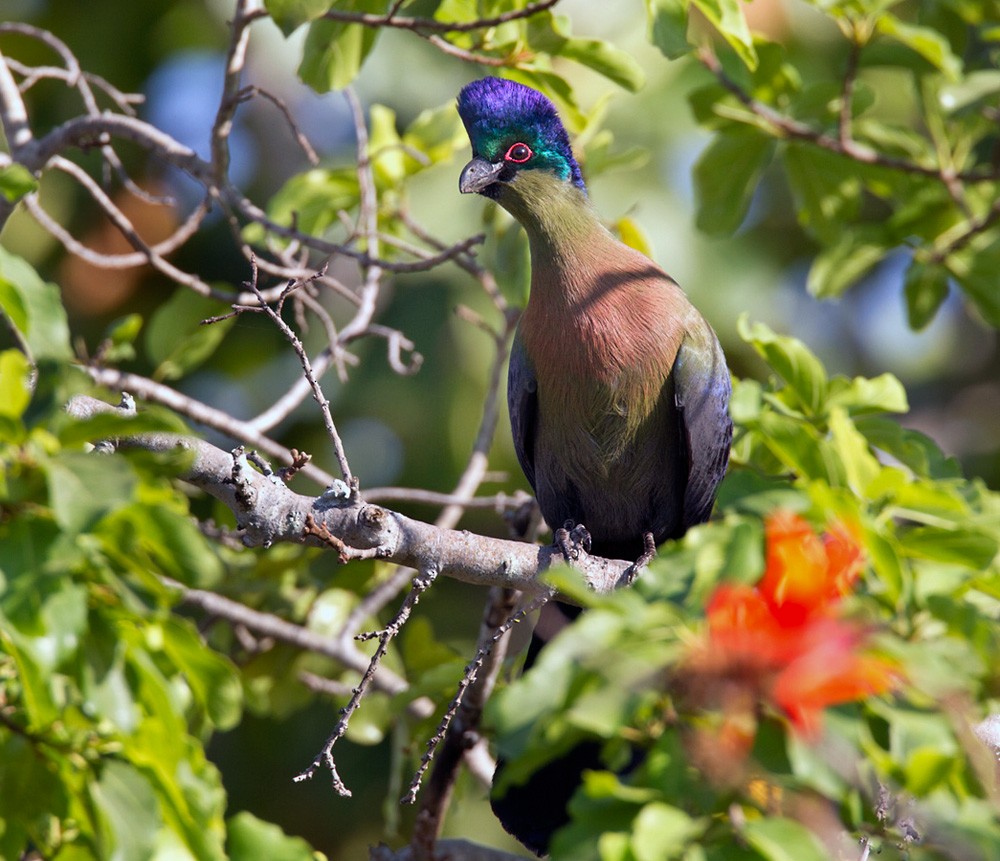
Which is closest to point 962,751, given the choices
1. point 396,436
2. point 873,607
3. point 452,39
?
point 873,607

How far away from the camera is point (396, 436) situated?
21.0 ft

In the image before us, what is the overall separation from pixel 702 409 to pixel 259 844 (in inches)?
81.2

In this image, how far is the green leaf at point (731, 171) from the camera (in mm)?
4035

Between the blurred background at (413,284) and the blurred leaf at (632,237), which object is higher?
the blurred leaf at (632,237)

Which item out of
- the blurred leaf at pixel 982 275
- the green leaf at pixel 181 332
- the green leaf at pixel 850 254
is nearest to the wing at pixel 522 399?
the green leaf at pixel 181 332

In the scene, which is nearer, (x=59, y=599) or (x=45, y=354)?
(x=59, y=599)

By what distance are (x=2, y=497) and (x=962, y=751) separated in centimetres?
127

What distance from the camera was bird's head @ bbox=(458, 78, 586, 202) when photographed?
11.5 ft

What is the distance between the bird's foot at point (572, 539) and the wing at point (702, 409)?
34 centimetres

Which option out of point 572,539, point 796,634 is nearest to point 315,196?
point 572,539

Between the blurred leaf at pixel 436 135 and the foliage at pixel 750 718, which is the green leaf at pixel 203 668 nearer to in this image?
the foliage at pixel 750 718

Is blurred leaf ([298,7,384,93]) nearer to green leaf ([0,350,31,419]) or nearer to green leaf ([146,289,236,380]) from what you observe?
green leaf ([146,289,236,380])

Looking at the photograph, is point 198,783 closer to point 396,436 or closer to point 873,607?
point 873,607

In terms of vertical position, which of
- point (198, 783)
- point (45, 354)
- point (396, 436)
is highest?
point (45, 354)
